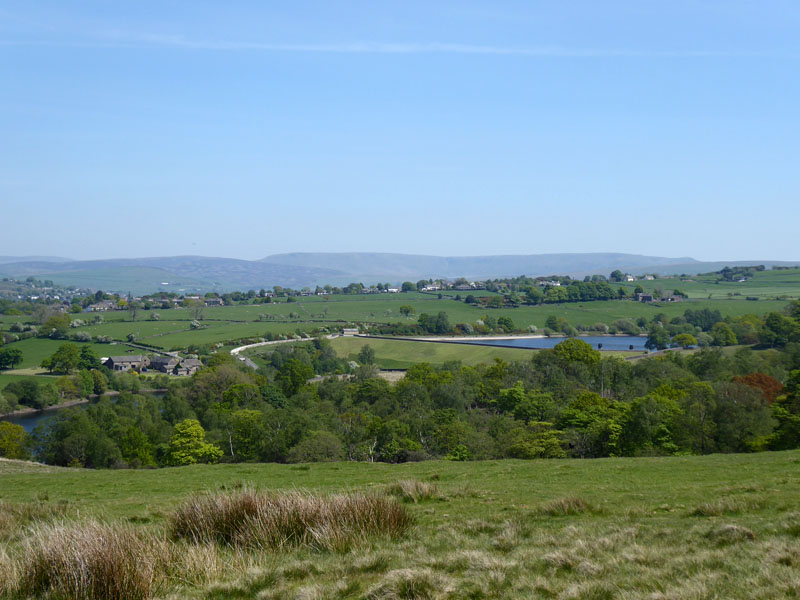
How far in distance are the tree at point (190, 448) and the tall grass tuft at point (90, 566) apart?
40.5 metres

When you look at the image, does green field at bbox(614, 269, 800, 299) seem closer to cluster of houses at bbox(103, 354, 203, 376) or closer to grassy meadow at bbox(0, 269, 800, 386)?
grassy meadow at bbox(0, 269, 800, 386)

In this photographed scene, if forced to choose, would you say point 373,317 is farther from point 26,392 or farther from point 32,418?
point 32,418

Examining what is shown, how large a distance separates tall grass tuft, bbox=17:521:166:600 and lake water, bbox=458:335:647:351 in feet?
350

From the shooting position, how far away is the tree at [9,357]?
319 ft

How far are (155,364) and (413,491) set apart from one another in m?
99.0

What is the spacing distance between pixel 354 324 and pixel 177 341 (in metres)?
40.5

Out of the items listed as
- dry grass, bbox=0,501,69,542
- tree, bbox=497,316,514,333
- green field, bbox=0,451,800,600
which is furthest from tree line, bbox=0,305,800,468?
tree, bbox=497,316,514,333

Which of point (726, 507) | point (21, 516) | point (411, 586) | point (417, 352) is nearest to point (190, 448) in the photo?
point (21, 516)

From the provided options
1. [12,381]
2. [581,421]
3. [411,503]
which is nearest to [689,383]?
[581,421]

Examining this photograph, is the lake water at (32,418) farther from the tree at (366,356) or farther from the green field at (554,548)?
the green field at (554,548)

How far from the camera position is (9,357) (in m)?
97.9

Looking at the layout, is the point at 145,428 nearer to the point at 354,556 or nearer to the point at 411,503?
the point at 411,503

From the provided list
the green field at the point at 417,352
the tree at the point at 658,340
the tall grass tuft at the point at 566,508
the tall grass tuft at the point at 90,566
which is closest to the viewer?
the tall grass tuft at the point at 90,566

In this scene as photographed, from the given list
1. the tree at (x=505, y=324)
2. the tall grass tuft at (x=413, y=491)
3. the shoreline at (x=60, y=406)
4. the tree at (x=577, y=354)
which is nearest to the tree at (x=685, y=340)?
the tree at (x=505, y=324)
